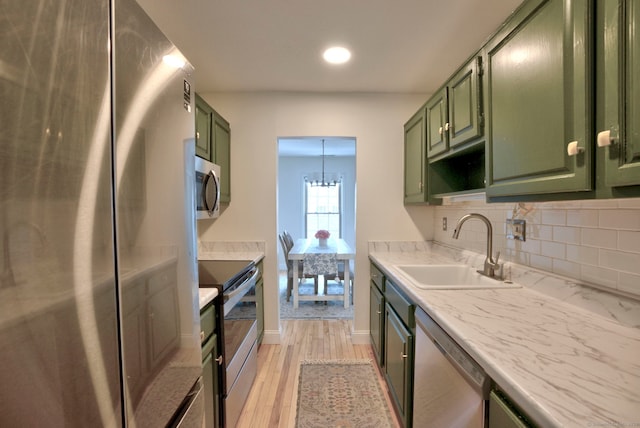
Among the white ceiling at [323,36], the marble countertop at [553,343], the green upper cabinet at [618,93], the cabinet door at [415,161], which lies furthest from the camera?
the cabinet door at [415,161]

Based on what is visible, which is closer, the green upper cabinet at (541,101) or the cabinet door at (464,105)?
the green upper cabinet at (541,101)

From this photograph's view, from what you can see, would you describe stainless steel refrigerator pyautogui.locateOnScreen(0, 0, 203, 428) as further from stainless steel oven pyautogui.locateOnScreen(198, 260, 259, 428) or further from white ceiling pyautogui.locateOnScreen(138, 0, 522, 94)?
white ceiling pyautogui.locateOnScreen(138, 0, 522, 94)

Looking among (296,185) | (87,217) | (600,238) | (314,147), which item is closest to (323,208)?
(296,185)

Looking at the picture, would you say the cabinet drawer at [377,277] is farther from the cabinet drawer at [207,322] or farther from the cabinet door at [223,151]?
the cabinet door at [223,151]

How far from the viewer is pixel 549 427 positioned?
1.81ft

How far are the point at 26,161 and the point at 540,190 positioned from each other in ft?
4.38

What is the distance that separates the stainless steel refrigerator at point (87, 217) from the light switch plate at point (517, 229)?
5.46 feet

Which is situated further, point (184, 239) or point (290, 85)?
point (290, 85)

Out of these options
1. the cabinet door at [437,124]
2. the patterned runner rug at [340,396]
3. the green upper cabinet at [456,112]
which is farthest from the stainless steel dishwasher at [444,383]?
the cabinet door at [437,124]

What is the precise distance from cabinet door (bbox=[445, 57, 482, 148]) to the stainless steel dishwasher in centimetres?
98

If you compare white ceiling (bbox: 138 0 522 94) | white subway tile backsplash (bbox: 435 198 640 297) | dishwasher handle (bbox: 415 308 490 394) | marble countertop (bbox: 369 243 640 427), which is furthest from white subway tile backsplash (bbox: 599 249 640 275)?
white ceiling (bbox: 138 0 522 94)

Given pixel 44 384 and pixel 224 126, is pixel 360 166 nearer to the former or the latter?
pixel 224 126

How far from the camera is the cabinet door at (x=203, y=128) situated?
202 cm

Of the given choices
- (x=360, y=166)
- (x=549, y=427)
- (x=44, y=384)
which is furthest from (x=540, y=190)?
(x=360, y=166)
